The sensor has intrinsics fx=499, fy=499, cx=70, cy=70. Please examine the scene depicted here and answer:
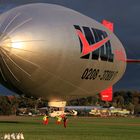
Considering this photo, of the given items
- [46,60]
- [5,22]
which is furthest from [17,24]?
[46,60]

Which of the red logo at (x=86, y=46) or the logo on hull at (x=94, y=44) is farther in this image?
the logo on hull at (x=94, y=44)

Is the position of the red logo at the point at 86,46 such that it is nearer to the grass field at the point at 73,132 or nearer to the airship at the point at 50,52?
the airship at the point at 50,52

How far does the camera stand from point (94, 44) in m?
44.0

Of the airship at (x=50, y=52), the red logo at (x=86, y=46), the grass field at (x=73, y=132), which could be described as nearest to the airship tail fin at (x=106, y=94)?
the grass field at (x=73, y=132)

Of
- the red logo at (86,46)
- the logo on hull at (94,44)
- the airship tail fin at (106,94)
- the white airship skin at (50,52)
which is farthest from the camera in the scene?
the airship tail fin at (106,94)

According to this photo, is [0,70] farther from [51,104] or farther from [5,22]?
[51,104]

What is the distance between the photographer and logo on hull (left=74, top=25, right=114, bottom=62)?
42.4 m

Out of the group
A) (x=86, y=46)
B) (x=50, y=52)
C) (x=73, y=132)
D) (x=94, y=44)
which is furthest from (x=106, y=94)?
(x=50, y=52)

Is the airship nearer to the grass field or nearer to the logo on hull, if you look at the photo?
the logo on hull

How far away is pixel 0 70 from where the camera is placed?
133ft

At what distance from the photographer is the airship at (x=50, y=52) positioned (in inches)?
1540

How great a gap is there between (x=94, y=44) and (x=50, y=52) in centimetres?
580

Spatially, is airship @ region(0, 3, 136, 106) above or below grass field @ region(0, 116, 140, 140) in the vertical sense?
above

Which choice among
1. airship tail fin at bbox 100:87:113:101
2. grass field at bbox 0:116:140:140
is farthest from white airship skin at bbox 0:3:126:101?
airship tail fin at bbox 100:87:113:101
